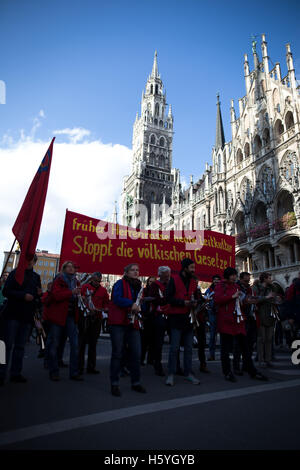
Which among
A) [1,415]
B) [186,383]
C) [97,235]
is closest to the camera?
[1,415]

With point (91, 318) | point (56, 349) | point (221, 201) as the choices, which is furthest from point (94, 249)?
point (221, 201)

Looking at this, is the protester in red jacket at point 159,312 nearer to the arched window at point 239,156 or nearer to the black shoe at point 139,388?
the black shoe at point 139,388

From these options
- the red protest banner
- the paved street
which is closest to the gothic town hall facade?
the red protest banner

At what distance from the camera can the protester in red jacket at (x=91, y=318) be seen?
520 cm

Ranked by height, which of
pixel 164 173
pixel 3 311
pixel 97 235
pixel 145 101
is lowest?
pixel 3 311

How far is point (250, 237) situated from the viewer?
72.8 feet

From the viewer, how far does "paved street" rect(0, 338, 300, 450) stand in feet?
7.50

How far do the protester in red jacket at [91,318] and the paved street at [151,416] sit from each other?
2.84 ft

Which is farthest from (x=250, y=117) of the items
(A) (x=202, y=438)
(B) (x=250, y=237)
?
(A) (x=202, y=438)

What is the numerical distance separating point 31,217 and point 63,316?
1637mm

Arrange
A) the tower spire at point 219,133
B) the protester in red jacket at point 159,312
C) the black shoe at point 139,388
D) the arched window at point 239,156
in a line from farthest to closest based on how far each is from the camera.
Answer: the tower spire at point 219,133 → the arched window at point 239,156 → the protester in red jacket at point 159,312 → the black shoe at point 139,388

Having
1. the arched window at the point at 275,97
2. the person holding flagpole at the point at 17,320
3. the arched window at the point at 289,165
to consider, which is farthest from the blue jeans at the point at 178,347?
the arched window at the point at 275,97
